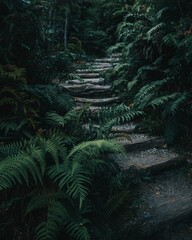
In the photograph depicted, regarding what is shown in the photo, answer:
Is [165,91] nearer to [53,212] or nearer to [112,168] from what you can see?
[112,168]

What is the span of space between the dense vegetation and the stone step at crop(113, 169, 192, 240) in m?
0.22

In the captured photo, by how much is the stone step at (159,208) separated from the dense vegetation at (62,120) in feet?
0.71

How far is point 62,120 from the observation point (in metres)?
2.09

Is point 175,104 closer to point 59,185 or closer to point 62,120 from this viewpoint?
point 62,120

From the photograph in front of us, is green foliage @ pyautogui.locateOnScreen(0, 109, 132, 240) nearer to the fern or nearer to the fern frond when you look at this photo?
the fern frond

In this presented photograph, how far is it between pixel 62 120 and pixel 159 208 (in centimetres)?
145

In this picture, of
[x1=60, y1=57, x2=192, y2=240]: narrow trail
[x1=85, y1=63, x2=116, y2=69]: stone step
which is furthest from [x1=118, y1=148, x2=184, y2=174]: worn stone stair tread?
[x1=85, y1=63, x2=116, y2=69]: stone step

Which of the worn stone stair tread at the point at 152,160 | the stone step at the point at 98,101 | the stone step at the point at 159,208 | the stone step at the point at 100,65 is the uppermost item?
the stone step at the point at 100,65

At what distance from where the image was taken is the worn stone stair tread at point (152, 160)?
2.54m

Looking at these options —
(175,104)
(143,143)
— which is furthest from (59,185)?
(175,104)

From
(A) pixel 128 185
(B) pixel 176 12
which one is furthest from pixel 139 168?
(B) pixel 176 12

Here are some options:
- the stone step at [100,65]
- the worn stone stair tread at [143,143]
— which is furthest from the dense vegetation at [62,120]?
the stone step at [100,65]

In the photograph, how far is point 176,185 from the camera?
97.1 inches

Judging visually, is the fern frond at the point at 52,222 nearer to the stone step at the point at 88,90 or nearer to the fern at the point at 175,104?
the fern at the point at 175,104
